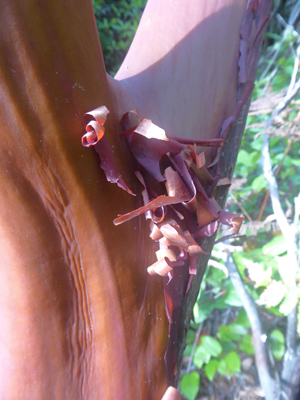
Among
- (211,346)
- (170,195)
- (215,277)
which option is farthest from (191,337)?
(170,195)

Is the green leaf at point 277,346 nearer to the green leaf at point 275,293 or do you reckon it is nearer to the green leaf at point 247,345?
the green leaf at point 247,345

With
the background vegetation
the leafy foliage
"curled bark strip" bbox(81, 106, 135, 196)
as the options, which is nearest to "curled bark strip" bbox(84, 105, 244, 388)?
"curled bark strip" bbox(81, 106, 135, 196)

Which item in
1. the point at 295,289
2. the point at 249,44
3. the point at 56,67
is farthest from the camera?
the point at 295,289

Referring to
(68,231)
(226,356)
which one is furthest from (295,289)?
(68,231)

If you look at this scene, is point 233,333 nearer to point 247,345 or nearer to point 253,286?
point 247,345

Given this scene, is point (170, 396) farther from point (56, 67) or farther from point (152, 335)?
point (56, 67)
